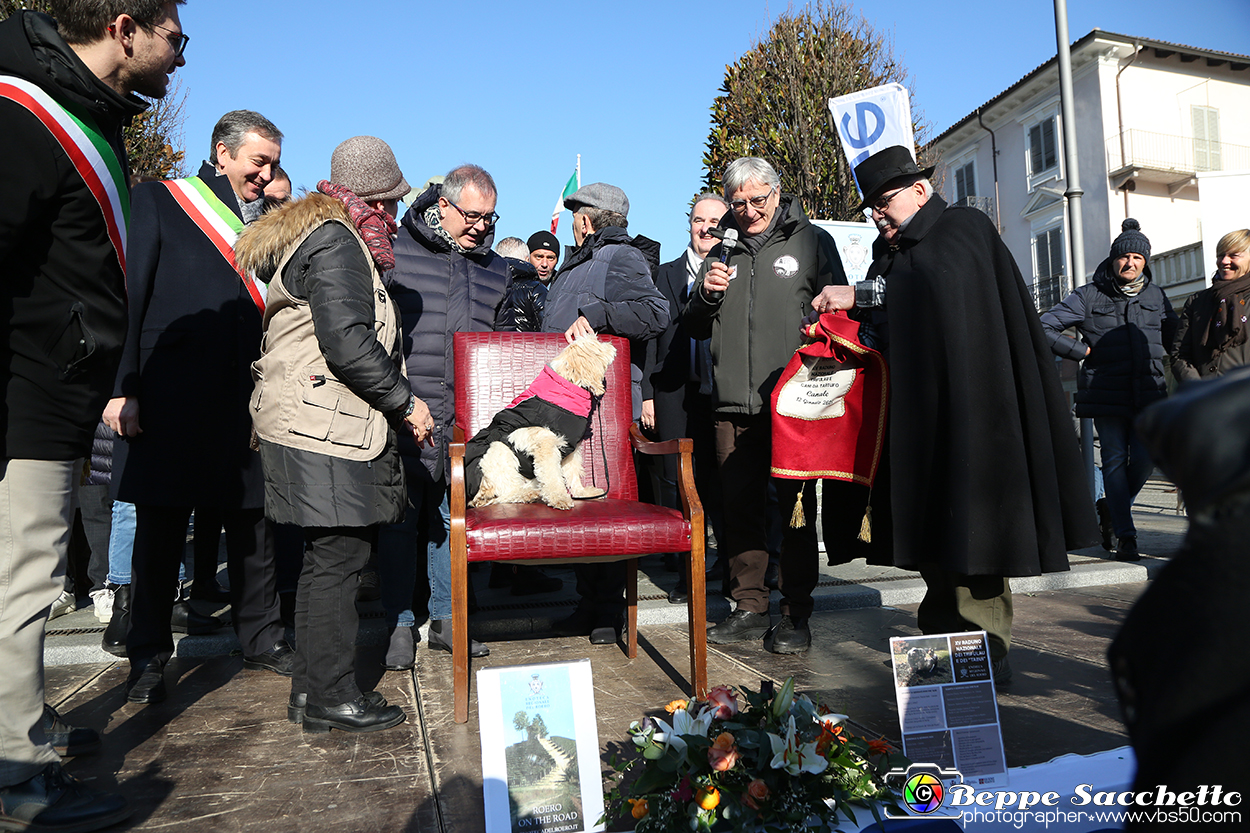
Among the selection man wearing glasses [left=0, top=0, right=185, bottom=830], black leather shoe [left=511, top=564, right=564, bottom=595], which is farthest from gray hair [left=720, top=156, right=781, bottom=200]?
black leather shoe [left=511, top=564, right=564, bottom=595]

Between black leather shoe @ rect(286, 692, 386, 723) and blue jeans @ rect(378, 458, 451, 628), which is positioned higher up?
blue jeans @ rect(378, 458, 451, 628)

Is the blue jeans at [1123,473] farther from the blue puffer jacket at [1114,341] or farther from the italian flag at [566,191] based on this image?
the italian flag at [566,191]

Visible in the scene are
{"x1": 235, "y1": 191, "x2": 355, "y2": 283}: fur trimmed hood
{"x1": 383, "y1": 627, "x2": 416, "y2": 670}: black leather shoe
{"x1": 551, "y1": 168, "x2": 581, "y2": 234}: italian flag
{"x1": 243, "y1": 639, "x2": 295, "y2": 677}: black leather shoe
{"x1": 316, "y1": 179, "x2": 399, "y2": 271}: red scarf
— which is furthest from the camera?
{"x1": 551, "y1": 168, "x2": 581, "y2": 234}: italian flag

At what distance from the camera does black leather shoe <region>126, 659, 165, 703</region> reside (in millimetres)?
3176

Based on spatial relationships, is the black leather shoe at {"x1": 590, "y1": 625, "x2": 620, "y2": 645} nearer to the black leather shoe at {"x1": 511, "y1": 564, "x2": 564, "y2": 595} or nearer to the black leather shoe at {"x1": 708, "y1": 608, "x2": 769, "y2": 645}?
the black leather shoe at {"x1": 708, "y1": 608, "x2": 769, "y2": 645}

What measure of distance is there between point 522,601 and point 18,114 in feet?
11.4

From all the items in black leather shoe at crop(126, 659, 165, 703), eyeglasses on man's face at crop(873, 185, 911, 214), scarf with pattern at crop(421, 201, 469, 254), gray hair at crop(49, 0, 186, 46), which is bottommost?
black leather shoe at crop(126, 659, 165, 703)

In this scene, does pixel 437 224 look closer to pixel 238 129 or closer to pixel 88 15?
pixel 238 129

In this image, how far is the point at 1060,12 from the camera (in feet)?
26.9

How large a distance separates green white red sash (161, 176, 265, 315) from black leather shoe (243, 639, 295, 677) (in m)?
1.49

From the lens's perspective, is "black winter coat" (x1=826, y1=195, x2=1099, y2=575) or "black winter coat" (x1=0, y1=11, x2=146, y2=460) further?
"black winter coat" (x1=826, y1=195, x2=1099, y2=575)

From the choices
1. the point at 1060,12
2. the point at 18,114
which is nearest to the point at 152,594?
the point at 18,114

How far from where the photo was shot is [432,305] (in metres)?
3.97

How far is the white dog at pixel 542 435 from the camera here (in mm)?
3705
